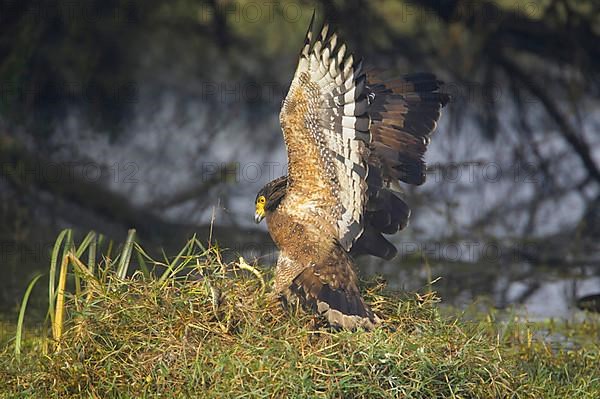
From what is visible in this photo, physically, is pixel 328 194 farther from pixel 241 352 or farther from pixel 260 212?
pixel 241 352

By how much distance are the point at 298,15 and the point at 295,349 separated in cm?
549

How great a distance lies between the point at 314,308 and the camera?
3.68 meters

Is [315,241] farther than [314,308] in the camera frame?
Yes

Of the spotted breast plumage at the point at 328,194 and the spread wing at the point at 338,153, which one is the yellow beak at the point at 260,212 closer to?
the spotted breast plumage at the point at 328,194

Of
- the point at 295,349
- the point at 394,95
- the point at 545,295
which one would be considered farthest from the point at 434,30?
the point at 295,349

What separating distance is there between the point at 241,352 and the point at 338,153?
0.86m

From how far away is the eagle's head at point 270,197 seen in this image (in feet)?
13.4

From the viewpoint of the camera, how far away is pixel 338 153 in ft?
12.8

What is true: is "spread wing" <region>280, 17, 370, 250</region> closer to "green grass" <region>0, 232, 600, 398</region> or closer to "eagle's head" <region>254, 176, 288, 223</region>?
"eagle's head" <region>254, 176, 288, 223</region>

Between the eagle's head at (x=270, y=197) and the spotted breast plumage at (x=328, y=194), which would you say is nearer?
the spotted breast plumage at (x=328, y=194)

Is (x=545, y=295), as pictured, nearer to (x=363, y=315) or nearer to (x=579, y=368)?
(x=579, y=368)

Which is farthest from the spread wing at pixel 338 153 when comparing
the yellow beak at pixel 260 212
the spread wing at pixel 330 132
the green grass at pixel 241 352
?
the green grass at pixel 241 352

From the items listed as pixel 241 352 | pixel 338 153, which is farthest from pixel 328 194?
pixel 241 352

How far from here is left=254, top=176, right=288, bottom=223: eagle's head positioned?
4098 mm
